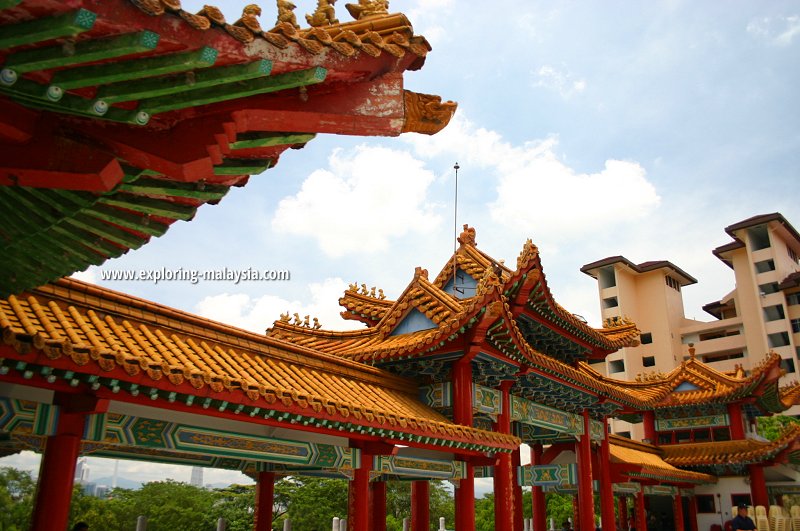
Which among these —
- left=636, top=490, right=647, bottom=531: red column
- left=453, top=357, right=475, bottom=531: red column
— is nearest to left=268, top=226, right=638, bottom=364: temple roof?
left=453, top=357, right=475, bottom=531: red column

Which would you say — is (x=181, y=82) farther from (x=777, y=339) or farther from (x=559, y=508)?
(x=777, y=339)

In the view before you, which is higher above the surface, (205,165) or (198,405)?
(205,165)

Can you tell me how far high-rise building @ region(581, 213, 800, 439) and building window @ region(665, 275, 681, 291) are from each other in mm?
108

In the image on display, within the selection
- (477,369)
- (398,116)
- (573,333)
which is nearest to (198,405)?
(398,116)

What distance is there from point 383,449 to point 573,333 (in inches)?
351

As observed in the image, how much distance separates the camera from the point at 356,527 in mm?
9203

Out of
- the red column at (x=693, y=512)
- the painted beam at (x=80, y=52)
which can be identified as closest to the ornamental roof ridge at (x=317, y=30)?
the painted beam at (x=80, y=52)

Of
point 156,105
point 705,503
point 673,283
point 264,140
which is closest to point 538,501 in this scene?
point 705,503

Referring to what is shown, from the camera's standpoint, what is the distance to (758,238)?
166 feet

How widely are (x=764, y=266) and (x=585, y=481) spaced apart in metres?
40.1

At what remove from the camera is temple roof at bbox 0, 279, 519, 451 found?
5559 millimetres

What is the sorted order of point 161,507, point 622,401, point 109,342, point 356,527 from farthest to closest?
1. point 161,507
2. point 622,401
3. point 356,527
4. point 109,342

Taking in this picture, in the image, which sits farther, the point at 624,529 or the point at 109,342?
the point at 624,529

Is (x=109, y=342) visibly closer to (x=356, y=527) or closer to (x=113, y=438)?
(x=113, y=438)
